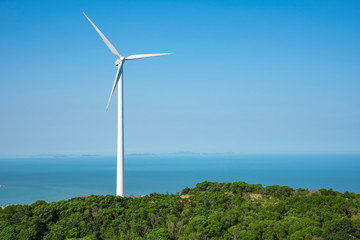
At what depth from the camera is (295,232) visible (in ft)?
93.7

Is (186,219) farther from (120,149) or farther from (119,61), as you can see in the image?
(119,61)

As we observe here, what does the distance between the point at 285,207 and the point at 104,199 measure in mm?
22160

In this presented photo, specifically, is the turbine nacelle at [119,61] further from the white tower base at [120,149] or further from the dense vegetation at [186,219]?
the dense vegetation at [186,219]

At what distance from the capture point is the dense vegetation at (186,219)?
1176 inches

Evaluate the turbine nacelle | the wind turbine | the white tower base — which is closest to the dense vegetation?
the white tower base

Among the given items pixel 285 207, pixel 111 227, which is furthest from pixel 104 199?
pixel 285 207

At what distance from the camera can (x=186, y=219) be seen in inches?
1423

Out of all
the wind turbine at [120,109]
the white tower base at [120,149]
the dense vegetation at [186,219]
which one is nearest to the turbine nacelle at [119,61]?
the wind turbine at [120,109]

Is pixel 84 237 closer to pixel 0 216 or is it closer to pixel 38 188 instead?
pixel 0 216


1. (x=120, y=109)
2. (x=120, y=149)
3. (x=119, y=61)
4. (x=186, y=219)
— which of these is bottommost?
(x=186, y=219)

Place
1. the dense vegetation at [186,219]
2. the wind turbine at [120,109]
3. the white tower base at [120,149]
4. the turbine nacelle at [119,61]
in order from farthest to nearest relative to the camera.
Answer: the turbine nacelle at [119,61] < the wind turbine at [120,109] < the white tower base at [120,149] < the dense vegetation at [186,219]

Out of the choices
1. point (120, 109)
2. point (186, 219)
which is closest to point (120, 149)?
point (120, 109)

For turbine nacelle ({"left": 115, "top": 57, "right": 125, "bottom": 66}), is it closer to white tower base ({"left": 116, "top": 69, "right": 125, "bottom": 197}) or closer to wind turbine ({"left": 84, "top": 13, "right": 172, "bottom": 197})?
wind turbine ({"left": 84, "top": 13, "right": 172, "bottom": 197})

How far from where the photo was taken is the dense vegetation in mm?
29859
